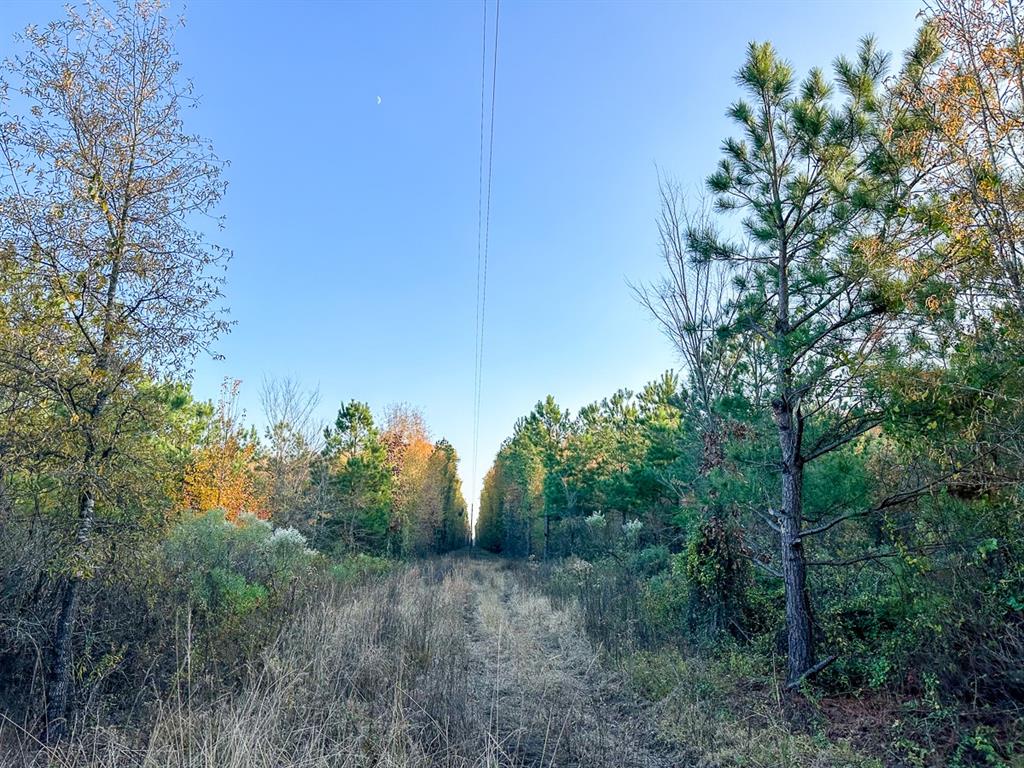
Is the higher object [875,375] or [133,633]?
[875,375]

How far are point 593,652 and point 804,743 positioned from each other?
3.75 metres

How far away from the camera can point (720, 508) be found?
7.91m

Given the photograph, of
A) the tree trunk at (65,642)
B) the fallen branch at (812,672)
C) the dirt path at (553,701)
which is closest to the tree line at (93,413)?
the tree trunk at (65,642)

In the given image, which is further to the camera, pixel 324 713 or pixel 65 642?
pixel 65 642

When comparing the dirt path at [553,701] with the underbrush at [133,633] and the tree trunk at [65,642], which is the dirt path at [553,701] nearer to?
the underbrush at [133,633]

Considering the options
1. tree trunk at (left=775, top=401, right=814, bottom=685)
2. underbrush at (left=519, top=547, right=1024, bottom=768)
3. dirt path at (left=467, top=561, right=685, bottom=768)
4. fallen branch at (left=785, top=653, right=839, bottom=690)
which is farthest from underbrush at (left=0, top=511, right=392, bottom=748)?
tree trunk at (left=775, top=401, right=814, bottom=685)

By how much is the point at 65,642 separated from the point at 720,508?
8.19 meters

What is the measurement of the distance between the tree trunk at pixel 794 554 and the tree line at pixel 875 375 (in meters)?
0.02

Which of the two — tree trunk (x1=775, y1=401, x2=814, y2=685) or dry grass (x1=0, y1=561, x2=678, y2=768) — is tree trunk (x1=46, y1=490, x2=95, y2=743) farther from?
tree trunk (x1=775, y1=401, x2=814, y2=685)

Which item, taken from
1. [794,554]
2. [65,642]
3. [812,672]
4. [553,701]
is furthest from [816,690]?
[65,642]

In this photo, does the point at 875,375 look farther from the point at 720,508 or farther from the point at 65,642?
the point at 65,642

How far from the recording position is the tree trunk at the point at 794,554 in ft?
18.2

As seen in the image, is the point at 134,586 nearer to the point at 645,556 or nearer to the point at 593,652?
the point at 593,652

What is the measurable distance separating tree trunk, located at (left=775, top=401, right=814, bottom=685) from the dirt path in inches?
73.3
